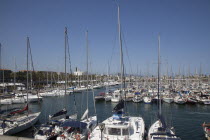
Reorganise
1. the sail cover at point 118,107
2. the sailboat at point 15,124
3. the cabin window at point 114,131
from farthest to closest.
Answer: the sailboat at point 15,124 → the sail cover at point 118,107 → the cabin window at point 114,131

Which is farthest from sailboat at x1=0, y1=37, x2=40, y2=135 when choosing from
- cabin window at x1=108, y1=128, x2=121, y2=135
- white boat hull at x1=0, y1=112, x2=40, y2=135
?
cabin window at x1=108, y1=128, x2=121, y2=135

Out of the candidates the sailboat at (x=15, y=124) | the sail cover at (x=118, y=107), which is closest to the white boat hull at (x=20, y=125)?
the sailboat at (x=15, y=124)

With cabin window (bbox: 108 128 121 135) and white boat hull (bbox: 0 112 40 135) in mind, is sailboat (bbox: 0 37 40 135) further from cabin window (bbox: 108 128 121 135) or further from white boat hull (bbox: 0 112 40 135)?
cabin window (bbox: 108 128 121 135)

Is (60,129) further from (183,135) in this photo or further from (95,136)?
(183,135)

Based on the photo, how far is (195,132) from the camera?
74.0 ft

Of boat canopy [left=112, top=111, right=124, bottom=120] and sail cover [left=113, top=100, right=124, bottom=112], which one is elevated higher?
sail cover [left=113, top=100, right=124, bottom=112]

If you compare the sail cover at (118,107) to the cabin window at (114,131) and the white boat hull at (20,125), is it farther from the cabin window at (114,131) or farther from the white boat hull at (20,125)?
the white boat hull at (20,125)

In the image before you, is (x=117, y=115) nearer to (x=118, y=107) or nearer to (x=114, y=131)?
(x=118, y=107)

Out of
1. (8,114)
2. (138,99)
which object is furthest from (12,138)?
(138,99)

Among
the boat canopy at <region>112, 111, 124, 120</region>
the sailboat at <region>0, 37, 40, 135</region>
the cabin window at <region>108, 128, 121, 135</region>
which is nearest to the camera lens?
the cabin window at <region>108, 128, 121, 135</region>

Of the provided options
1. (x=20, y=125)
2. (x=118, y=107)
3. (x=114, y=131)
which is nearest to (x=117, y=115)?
(x=118, y=107)

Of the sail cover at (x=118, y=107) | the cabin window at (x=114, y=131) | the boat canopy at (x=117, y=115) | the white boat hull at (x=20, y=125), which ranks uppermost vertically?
the sail cover at (x=118, y=107)

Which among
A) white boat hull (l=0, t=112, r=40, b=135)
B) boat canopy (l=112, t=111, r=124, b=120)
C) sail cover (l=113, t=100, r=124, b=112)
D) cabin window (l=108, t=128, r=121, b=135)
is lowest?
white boat hull (l=0, t=112, r=40, b=135)

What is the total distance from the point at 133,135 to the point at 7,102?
44.0 metres
